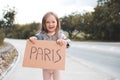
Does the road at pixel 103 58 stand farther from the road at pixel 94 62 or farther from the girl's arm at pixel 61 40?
the girl's arm at pixel 61 40

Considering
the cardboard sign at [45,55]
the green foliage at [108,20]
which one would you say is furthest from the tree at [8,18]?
the cardboard sign at [45,55]

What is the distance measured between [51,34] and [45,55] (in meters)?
0.36

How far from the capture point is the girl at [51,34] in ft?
20.6

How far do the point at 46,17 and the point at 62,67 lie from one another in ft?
2.69

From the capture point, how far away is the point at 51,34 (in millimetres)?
6371

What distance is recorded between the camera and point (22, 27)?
128 meters

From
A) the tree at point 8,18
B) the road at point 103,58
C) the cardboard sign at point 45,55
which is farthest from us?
the tree at point 8,18

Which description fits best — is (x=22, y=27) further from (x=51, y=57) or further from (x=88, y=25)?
(x=51, y=57)

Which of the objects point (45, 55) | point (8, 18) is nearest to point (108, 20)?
point (8, 18)

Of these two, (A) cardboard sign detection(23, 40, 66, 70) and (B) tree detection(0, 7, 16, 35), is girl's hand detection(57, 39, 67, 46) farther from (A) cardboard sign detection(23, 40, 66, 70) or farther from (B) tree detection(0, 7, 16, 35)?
(B) tree detection(0, 7, 16, 35)

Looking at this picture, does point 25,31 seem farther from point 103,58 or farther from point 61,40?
point 61,40

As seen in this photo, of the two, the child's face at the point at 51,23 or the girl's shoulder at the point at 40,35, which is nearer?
the child's face at the point at 51,23

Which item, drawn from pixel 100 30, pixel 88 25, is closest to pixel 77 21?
pixel 88 25

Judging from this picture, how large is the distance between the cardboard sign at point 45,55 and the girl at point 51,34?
0.27 feet
